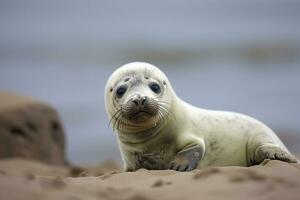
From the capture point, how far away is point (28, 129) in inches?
315

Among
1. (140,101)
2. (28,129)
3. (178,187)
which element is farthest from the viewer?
(28,129)

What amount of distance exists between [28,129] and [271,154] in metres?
3.61

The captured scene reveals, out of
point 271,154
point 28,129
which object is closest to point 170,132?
point 271,154

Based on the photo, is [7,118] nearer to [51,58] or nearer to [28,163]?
[28,163]

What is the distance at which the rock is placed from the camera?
25.7 feet

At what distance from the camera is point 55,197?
3.16 meters

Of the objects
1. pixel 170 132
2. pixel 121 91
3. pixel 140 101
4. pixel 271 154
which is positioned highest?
pixel 121 91

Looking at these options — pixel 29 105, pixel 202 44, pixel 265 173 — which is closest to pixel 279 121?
pixel 202 44

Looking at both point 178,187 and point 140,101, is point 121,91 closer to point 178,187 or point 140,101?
point 140,101

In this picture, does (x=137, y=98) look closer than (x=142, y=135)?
Yes

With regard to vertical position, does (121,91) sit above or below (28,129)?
below

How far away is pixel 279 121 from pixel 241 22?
4.20 m

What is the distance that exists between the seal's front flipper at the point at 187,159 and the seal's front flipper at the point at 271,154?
1.68ft

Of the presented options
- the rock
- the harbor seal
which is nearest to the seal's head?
the harbor seal
